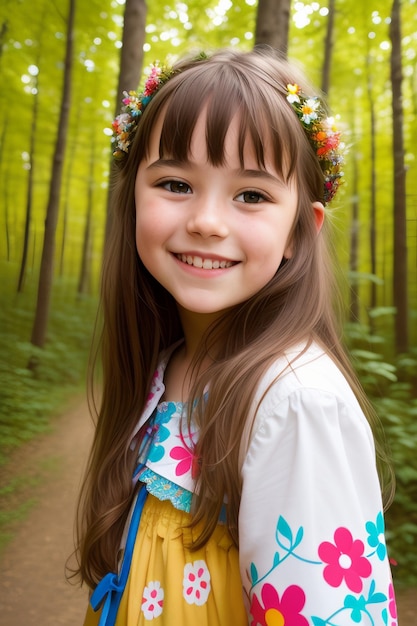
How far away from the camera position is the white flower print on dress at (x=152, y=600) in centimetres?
115

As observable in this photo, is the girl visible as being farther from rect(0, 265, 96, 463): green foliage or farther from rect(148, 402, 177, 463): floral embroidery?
rect(0, 265, 96, 463): green foliage

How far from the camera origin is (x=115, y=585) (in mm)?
1240

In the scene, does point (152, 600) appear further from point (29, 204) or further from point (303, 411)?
point (29, 204)

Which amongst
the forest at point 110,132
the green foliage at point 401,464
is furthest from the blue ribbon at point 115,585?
the green foliage at point 401,464

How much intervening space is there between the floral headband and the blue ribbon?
1066 millimetres

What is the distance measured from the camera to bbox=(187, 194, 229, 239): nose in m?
1.13

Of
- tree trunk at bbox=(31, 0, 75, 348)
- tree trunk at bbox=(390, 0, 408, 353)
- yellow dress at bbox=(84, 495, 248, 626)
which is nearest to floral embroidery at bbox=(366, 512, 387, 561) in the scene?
yellow dress at bbox=(84, 495, 248, 626)

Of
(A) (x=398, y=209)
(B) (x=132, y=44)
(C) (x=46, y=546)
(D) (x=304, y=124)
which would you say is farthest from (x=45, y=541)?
(B) (x=132, y=44)

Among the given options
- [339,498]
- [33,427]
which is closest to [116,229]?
[339,498]

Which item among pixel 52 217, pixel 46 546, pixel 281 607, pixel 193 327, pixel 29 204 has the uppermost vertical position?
pixel 29 204

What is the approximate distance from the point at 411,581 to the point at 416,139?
14.6 ft

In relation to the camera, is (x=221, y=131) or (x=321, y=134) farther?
(x=321, y=134)

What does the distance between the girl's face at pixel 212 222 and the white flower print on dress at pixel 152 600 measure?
2.17 feet

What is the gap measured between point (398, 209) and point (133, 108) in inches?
148
